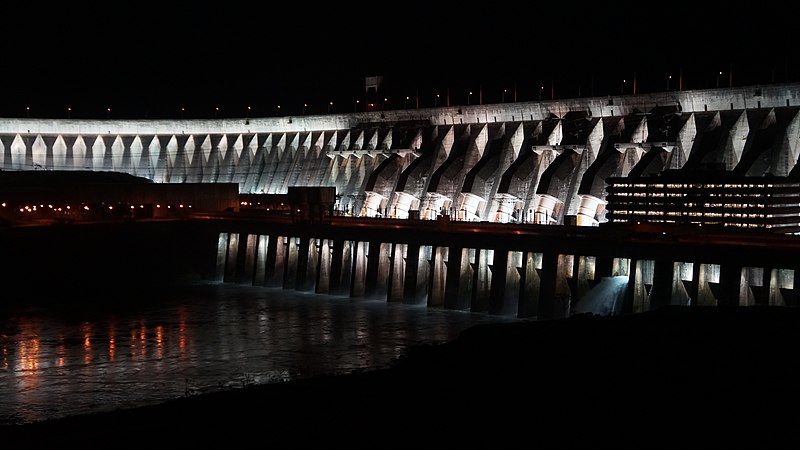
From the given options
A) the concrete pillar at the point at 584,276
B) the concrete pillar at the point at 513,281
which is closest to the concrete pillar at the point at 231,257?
the concrete pillar at the point at 513,281

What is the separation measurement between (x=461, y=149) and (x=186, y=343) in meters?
43.1

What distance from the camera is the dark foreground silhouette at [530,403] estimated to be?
19.2 metres

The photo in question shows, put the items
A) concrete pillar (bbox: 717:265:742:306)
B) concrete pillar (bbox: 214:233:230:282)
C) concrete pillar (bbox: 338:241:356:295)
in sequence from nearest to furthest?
concrete pillar (bbox: 717:265:742:306)
concrete pillar (bbox: 338:241:356:295)
concrete pillar (bbox: 214:233:230:282)

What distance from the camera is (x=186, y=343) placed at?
155ft

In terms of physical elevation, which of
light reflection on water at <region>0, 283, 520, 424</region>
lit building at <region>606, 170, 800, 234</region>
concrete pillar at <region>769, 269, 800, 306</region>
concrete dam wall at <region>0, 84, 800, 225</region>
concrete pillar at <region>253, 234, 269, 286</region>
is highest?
concrete dam wall at <region>0, 84, 800, 225</region>

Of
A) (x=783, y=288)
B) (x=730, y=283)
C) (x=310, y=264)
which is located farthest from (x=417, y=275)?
(x=783, y=288)

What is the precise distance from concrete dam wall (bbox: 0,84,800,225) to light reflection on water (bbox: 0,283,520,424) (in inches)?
789

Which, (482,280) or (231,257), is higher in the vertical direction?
(482,280)

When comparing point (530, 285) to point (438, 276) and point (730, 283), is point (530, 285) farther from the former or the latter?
point (730, 283)

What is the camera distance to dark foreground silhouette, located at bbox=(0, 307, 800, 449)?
63.1 feet

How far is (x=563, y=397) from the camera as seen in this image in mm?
21562

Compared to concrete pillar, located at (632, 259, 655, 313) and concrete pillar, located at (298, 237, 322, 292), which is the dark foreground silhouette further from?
concrete pillar, located at (298, 237, 322, 292)

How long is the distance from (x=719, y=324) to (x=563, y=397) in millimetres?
8347

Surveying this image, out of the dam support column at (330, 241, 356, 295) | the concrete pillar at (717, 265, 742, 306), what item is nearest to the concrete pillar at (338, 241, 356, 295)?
the dam support column at (330, 241, 356, 295)
